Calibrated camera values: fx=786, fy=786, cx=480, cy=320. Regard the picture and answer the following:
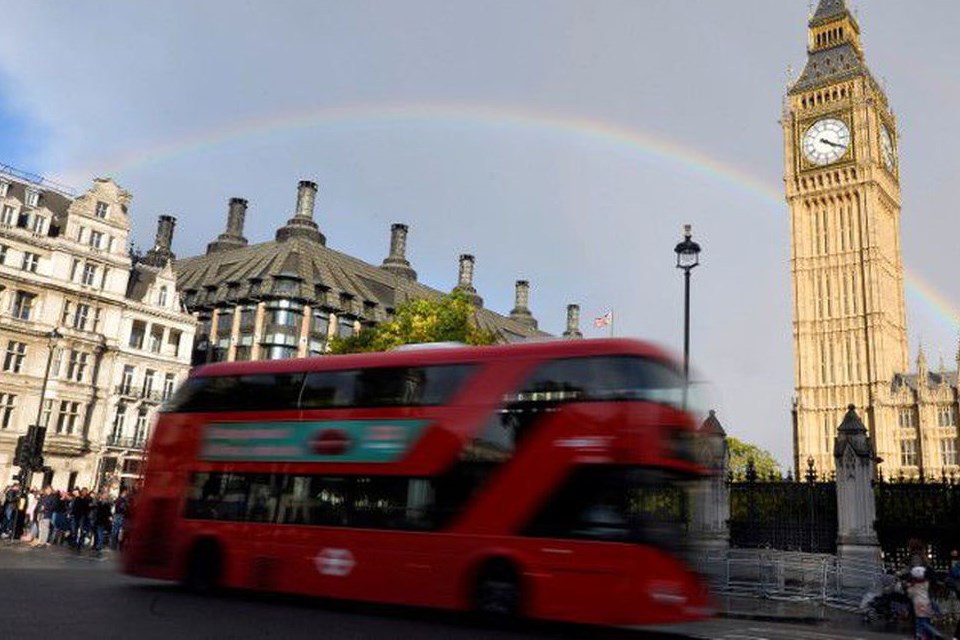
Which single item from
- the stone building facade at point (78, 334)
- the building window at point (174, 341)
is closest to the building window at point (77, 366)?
the stone building facade at point (78, 334)

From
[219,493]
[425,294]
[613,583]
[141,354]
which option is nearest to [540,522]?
[613,583]

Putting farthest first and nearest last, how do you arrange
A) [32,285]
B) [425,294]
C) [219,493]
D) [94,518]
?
[425,294] < [32,285] < [94,518] < [219,493]

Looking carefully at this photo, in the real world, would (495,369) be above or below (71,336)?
Answer: below

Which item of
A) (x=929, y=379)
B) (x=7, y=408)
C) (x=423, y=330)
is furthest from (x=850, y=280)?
(x=7, y=408)

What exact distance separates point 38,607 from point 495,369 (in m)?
7.15

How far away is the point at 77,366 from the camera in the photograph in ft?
162

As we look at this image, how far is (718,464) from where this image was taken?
23438 millimetres

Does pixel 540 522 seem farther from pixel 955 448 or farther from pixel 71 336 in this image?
pixel 955 448

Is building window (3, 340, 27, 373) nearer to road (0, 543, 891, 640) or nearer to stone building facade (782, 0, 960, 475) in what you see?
road (0, 543, 891, 640)

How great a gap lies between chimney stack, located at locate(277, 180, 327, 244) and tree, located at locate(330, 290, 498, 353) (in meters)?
35.2

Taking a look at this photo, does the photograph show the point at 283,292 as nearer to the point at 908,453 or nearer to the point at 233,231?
the point at 233,231

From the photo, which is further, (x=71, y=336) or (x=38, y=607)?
(x=71, y=336)

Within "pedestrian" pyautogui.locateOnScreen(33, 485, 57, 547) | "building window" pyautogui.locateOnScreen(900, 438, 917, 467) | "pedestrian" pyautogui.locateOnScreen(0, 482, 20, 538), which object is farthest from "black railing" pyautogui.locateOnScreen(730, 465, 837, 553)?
"building window" pyautogui.locateOnScreen(900, 438, 917, 467)

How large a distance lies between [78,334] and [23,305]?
139 inches
